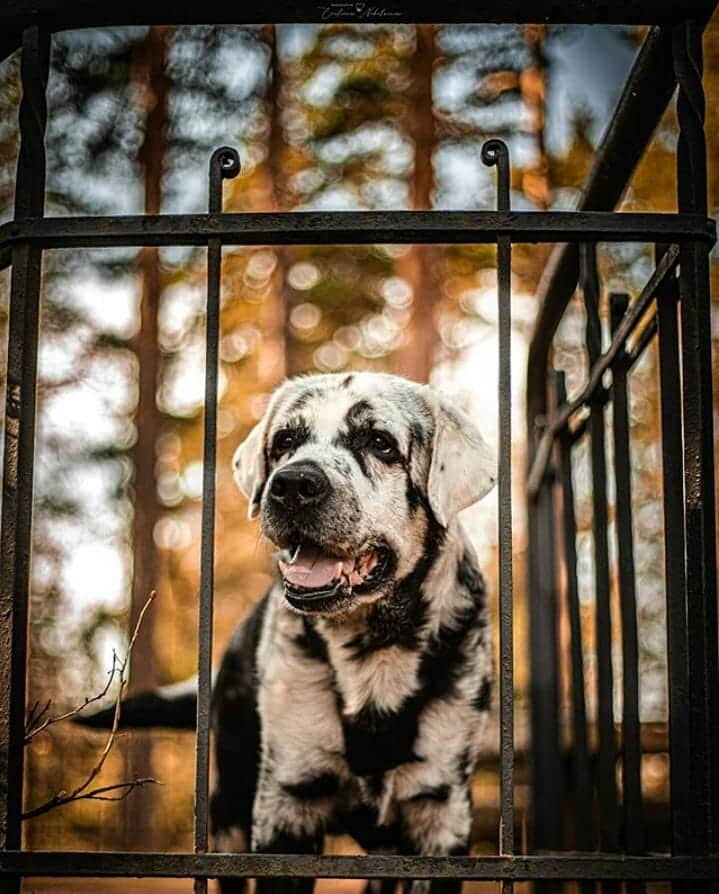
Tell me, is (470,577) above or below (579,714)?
above

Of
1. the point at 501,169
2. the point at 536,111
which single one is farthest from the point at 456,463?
the point at 536,111

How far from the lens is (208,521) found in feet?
6.58

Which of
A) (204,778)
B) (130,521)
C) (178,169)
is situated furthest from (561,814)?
(178,169)

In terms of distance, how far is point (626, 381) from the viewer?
2998mm

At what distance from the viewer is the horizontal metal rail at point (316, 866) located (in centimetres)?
187

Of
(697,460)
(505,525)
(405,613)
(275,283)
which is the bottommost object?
(405,613)

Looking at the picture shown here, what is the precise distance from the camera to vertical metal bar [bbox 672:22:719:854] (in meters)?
1.89

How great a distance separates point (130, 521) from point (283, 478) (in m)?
8.02

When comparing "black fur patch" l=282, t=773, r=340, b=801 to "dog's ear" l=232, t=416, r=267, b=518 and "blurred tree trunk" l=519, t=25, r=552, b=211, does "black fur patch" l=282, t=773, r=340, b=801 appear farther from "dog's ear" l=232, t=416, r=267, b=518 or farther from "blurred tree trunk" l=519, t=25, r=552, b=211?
"blurred tree trunk" l=519, t=25, r=552, b=211

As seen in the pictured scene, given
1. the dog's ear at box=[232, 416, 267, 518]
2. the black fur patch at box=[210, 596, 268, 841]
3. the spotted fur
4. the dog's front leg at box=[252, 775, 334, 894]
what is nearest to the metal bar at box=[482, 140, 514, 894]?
the spotted fur

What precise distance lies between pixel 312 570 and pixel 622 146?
124 cm

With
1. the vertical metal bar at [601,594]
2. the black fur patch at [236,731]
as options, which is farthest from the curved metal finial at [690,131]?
the black fur patch at [236,731]

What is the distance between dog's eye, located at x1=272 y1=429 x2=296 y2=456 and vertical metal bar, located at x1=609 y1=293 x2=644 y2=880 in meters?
0.77

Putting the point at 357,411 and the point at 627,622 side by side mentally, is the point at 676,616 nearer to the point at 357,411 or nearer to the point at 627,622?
the point at 627,622
